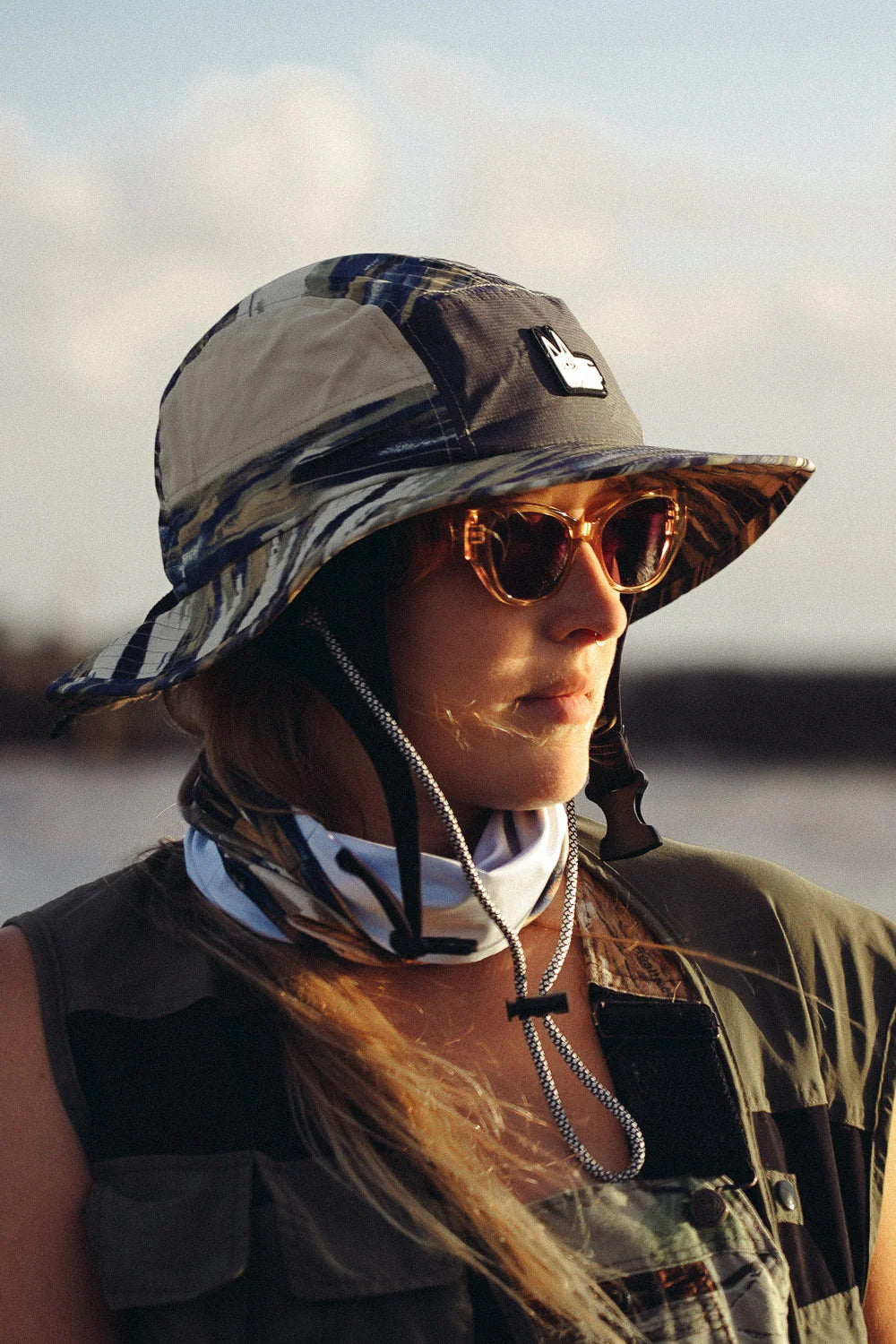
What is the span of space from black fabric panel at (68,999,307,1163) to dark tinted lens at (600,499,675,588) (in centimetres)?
77

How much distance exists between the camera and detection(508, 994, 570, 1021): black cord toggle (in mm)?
1702

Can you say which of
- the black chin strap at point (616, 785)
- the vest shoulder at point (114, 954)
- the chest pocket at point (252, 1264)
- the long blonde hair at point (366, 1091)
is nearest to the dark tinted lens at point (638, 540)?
the black chin strap at point (616, 785)

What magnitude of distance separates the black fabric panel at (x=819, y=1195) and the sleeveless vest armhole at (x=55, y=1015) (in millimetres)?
896

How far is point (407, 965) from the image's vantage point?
1836 millimetres

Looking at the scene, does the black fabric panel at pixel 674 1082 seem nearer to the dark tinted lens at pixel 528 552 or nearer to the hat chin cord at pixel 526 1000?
the hat chin cord at pixel 526 1000

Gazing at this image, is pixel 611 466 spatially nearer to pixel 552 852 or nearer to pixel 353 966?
pixel 552 852

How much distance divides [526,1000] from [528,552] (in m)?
0.58

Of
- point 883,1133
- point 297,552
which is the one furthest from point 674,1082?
point 297,552

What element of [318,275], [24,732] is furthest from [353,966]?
[24,732]

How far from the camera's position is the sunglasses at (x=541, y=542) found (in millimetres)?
1684

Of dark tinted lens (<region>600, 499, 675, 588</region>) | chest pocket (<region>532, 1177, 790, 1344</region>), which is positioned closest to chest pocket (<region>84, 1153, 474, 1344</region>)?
chest pocket (<region>532, 1177, 790, 1344</region>)

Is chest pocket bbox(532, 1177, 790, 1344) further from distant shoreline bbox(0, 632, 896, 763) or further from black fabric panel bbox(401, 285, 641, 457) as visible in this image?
distant shoreline bbox(0, 632, 896, 763)

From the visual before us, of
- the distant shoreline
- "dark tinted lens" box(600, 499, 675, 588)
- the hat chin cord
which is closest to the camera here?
Answer: the hat chin cord

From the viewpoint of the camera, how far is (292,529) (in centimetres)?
169
